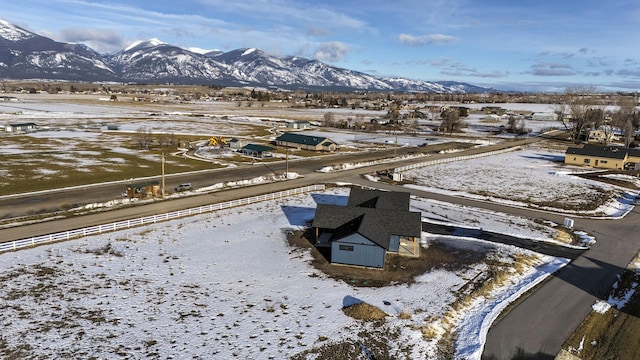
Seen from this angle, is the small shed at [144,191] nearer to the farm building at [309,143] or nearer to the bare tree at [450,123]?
the farm building at [309,143]

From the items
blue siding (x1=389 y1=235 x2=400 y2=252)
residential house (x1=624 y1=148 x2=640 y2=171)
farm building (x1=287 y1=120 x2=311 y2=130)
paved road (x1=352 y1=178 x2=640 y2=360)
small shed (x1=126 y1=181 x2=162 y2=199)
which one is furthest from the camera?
farm building (x1=287 y1=120 x2=311 y2=130)

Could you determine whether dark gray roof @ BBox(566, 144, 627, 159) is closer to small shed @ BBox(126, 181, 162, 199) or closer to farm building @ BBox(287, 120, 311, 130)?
farm building @ BBox(287, 120, 311, 130)

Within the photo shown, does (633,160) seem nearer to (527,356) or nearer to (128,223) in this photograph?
(527,356)

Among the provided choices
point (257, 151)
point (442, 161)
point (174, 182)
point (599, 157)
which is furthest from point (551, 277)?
point (599, 157)

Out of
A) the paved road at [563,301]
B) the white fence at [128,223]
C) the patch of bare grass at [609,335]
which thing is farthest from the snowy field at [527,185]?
the patch of bare grass at [609,335]

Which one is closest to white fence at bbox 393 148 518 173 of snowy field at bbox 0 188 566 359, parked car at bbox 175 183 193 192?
parked car at bbox 175 183 193 192

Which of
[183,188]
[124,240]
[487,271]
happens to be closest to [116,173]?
[183,188]

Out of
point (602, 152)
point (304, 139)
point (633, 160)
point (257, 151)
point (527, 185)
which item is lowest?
point (527, 185)
